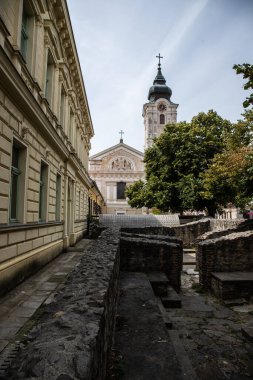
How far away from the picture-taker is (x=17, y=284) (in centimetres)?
632

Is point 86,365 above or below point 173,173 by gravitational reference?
below

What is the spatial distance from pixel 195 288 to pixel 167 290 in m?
2.25

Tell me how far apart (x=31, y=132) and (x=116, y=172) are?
40.4 meters

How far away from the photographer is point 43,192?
31.1 feet

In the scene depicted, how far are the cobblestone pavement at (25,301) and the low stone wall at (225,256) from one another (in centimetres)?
427

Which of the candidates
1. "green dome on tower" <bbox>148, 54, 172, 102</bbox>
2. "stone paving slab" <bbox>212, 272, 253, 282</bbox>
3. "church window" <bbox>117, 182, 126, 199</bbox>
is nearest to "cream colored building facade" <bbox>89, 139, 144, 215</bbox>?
"church window" <bbox>117, 182, 126, 199</bbox>

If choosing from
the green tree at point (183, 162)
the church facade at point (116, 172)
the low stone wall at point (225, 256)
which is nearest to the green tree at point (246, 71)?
the low stone wall at point (225, 256)

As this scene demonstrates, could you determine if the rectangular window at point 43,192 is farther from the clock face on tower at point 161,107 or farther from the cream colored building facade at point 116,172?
the clock face on tower at point 161,107

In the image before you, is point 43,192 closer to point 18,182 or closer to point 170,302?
point 18,182

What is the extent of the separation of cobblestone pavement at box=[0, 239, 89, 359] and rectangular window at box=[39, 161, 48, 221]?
1.98 meters

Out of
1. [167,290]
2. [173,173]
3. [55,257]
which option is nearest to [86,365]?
[167,290]

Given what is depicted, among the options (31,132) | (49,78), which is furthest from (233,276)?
(49,78)

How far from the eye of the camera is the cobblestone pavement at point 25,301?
154 inches

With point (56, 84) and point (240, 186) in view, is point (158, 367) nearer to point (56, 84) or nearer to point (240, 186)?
point (56, 84)
